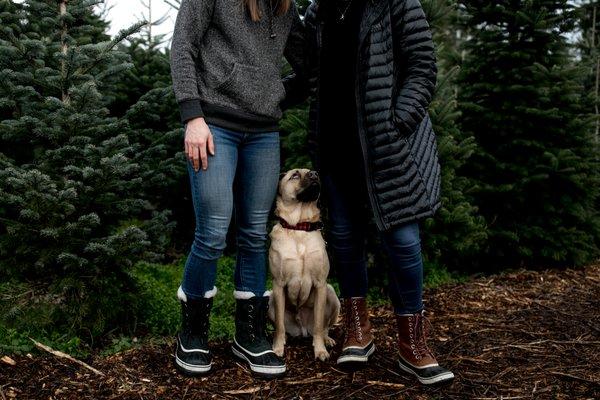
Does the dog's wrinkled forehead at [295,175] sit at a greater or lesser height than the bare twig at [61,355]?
greater

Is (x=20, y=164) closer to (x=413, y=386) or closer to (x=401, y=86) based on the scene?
(x=401, y=86)

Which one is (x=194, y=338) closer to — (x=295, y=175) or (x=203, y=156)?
(x=203, y=156)

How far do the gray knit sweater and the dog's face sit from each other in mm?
760

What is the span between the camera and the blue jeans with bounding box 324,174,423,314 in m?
3.11

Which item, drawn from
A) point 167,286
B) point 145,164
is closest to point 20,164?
point 145,164

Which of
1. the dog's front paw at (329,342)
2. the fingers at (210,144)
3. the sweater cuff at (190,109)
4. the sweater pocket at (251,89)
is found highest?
the sweater pocket at (251,89)

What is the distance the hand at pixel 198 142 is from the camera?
2.93 meters

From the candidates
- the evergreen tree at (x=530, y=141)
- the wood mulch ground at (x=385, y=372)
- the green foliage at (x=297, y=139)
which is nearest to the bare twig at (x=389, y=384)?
the wood mulch ground at (x=385, y=372)

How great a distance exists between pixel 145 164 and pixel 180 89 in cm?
140

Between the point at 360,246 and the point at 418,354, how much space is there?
710 millimetres

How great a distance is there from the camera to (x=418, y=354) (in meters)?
3.15

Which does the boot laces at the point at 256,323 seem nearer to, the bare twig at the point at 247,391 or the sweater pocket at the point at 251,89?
the bare twig at the point at 247,391

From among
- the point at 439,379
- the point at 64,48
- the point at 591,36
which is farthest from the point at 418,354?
the point at 591,36

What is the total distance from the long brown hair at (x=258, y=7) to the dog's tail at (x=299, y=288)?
1663mm
